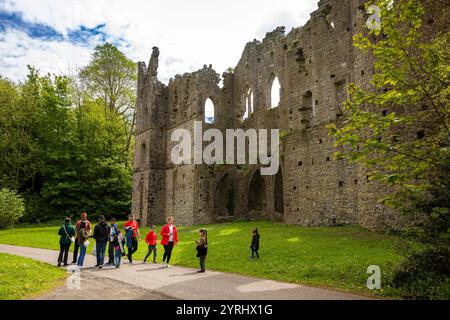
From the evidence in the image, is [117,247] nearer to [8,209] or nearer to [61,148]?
[8,209]

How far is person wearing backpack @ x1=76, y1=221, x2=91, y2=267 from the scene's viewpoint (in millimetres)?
12570

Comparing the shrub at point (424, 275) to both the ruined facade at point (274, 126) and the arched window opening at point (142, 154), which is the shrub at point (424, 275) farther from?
the arched window opening at point (142, 154)

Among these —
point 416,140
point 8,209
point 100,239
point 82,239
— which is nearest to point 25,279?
point 82,239

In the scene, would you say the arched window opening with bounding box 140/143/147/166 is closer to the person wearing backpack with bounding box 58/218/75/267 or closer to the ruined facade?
the ruined facade

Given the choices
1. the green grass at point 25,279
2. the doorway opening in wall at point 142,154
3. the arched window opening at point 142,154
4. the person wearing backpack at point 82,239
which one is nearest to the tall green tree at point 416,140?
the green grass at point 25,279

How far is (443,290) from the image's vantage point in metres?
7.53

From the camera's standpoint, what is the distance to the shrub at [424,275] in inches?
307

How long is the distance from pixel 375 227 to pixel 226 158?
1702cm

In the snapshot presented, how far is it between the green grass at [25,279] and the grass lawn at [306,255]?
426 cm

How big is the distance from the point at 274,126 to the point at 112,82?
948 inches

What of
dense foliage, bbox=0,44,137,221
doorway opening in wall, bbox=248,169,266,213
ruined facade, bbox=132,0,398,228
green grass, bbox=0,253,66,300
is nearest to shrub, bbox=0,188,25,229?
dense foliage, bbox=0,44,137,221

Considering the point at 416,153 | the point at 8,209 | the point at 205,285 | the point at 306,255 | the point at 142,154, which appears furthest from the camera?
the point at 142,154

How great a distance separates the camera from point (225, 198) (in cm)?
3206
